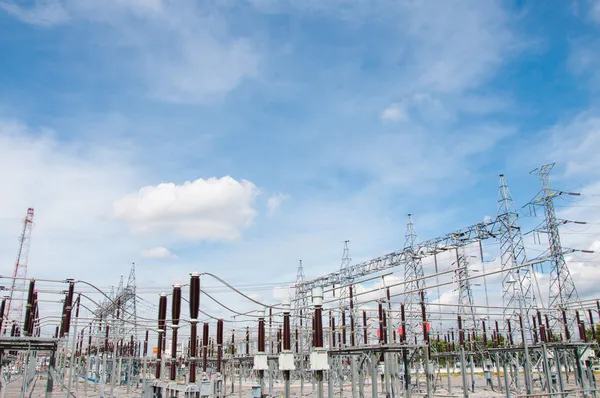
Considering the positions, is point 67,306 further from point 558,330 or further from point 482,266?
point 482,266

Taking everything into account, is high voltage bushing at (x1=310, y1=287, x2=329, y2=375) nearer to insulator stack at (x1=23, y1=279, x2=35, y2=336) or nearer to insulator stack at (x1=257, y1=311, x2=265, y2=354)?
insulator stack at (x1=257, y1=311, x2=265, y2=354)

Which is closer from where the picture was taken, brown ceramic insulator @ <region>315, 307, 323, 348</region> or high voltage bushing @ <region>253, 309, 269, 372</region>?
brown ceramic insulator @ <region>315, 307, 323, 348</region>

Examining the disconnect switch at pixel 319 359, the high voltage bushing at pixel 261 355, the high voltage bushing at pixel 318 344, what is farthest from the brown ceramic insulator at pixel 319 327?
the high voltage bushing at pixel 261 355

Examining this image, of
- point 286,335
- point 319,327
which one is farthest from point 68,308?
point 319,327

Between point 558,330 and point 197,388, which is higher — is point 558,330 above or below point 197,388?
above

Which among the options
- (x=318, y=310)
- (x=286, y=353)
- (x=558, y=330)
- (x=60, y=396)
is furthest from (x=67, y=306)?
(x=558, y=330)

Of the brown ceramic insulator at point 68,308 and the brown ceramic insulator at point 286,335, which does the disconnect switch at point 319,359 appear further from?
the brown ceramic insulator at point 68,308

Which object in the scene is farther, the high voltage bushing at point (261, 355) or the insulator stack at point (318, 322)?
the high voltage bushing at point (261, 355)

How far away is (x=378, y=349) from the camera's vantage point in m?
21.1

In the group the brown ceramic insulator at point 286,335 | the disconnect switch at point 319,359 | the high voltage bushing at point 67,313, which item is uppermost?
the high voltage bushing at point 67,313

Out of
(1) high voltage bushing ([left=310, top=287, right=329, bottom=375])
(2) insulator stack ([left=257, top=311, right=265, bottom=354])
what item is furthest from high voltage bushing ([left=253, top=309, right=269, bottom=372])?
(1) high voltage bushing ([left=310, top=287, right=329, bottom=375])

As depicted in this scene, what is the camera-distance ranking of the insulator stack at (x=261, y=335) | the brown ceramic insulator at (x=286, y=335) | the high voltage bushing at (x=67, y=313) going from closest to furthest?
the brown ceramic insulator at (x=286, y=335) < the high voltage bushing at (x=67, y=313) < the insulator stack at (x=261, y=335)

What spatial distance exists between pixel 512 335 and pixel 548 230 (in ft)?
34.6

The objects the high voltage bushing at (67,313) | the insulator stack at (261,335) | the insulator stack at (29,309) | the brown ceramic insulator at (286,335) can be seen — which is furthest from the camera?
the insulator stack at (261,335)
